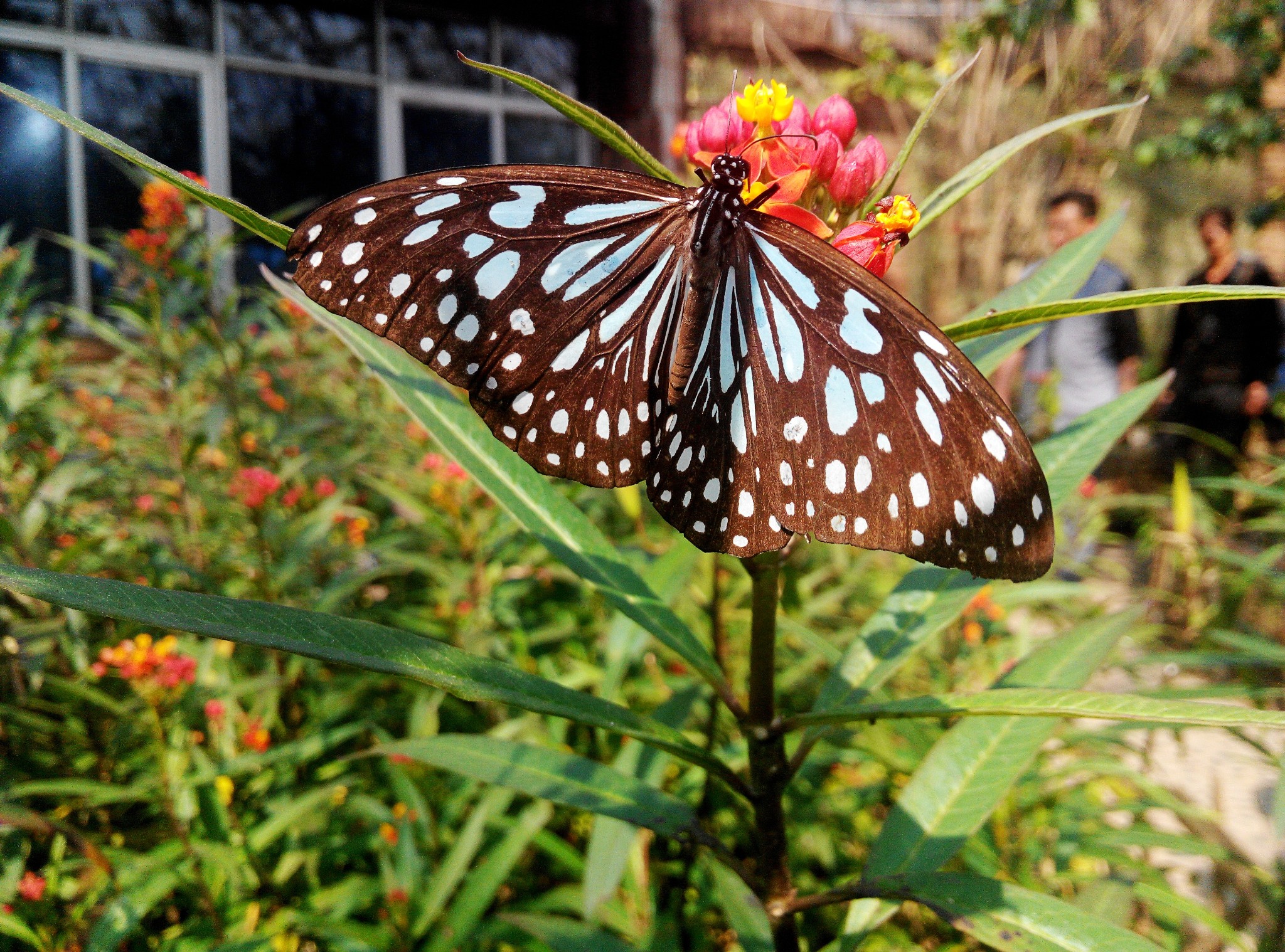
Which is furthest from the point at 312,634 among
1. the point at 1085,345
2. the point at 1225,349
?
the point at 1225,349

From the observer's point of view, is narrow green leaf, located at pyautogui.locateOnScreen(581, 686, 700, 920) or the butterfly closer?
the butterfly

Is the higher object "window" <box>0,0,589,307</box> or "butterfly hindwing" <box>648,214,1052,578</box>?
"window" <box>0,0,589,307</box>

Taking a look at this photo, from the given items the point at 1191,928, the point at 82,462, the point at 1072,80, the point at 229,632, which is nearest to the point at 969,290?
the point at 1072,80

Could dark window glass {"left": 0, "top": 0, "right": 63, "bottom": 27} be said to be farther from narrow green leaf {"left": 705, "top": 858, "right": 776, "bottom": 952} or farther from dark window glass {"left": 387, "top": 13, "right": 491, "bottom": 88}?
narrow green leaf {"left": 705, "top": 858, "right": 776, "bottom": 952}

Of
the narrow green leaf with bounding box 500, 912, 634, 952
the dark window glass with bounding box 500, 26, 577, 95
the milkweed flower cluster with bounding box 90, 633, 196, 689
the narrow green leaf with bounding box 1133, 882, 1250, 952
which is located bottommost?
the narrow green leaf with bounding box 500, 912, 634, 952

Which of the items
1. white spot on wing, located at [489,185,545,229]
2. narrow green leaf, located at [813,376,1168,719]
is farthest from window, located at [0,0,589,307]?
narrow green leaf, located at [813,376,1168,719]

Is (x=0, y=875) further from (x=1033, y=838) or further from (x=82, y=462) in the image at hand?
(x=1033, y=838)

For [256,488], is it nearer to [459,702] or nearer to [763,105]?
[459,702]
